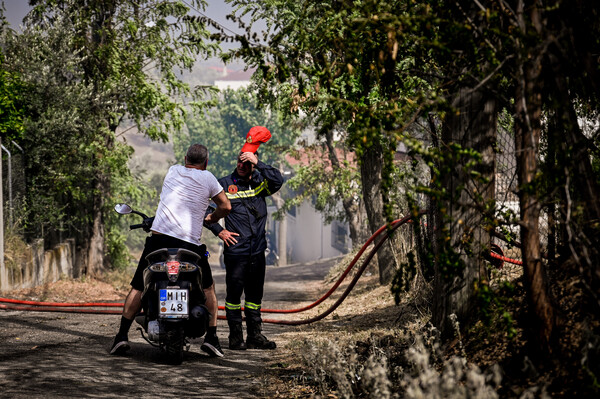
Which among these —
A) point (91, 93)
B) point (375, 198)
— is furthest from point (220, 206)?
point (91, 93)

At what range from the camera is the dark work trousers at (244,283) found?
7.76 metres

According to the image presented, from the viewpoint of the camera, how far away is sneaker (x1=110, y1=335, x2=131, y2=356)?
693cm

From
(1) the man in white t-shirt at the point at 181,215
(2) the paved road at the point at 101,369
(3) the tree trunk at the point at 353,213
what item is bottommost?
(2) the paved road at the point at 101,369

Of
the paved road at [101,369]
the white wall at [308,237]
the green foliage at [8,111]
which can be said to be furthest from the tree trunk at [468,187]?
the white wall at [308,237]

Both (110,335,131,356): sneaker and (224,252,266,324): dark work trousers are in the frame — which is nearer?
(110,335,131,356): sneaker

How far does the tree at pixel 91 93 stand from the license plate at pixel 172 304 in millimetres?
12386

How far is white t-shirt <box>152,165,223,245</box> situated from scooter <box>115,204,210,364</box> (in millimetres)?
254

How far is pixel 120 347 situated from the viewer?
6.94 meters

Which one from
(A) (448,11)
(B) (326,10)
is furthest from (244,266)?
(A) (448,11)

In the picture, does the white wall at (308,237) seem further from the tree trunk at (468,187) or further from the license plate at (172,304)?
the tree trunk at (468,187)

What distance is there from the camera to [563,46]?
377cm

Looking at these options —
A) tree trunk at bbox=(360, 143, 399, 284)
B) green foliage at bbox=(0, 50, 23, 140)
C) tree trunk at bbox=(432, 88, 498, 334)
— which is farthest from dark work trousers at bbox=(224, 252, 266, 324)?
green foliage at bbox=(0, 50, 23, 140)

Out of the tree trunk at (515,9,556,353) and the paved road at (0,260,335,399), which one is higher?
the tree trunk at (515,9,556,353)

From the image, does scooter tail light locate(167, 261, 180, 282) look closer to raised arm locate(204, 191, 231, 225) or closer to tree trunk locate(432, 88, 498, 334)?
raised arm locate(204, 191, 231, 225)
